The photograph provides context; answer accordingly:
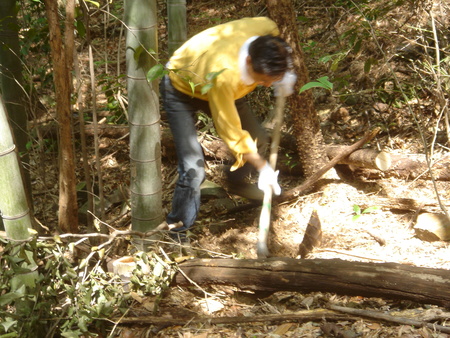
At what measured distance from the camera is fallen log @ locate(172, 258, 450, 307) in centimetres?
232

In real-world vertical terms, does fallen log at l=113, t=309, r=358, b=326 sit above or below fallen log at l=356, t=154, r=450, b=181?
below

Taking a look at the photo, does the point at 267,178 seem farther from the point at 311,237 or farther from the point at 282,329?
the point at 282,329

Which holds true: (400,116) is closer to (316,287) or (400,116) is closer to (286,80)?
(286,80)

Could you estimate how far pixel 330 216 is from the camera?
12.6ft

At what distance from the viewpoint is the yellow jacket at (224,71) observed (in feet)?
8.54

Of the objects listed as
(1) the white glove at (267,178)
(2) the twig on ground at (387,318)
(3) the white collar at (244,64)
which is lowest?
(2) the twig on ground at (387,318)

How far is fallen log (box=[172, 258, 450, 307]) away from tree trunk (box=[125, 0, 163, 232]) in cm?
49

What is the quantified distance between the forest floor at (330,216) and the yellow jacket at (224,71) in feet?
2.46

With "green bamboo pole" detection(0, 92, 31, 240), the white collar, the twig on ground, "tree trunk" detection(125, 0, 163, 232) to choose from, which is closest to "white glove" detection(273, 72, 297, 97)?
the white collar

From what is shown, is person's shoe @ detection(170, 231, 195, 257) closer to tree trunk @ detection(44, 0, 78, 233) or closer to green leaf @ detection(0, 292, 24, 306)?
tree trunk @ detection(44, 0, 78, 233)

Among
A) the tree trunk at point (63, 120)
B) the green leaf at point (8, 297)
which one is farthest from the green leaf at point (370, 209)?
the green leaf at point (8, 297)

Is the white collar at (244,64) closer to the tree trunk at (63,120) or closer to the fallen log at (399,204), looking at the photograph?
the tree trunk at (63,120)

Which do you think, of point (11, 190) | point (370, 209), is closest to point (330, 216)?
point (370, 209)

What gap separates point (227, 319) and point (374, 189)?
208 cm
